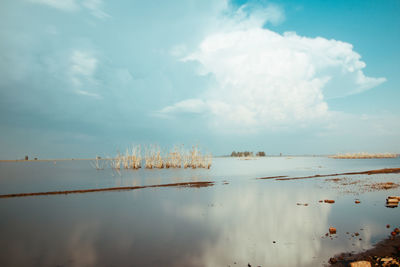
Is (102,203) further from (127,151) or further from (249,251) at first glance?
(127,151)

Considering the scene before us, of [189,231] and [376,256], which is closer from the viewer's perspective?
[376,256]

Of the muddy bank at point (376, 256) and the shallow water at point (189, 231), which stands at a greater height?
the muddy bank at point (376, 256)

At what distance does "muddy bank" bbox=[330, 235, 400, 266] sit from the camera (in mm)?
5340

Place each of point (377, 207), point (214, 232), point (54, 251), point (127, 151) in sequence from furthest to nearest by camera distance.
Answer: point (127, 151) → point (377, 207) → point (214, 232) → point (54, 251)

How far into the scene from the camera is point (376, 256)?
571 cm

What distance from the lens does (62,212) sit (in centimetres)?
1189

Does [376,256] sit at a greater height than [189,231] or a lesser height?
greater

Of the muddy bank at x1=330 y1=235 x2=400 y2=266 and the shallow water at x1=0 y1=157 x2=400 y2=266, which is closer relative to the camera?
the muddy bank at x1=330 y1=235 x2=400 y2=266

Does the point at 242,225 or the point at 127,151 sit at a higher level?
the point at 127,151

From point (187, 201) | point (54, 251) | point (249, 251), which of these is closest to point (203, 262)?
point (249, 251)

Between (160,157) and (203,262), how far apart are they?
3708 cm

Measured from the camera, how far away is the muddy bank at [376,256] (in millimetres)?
5340

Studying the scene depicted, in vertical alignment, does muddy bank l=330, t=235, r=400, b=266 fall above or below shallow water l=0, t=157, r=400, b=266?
above

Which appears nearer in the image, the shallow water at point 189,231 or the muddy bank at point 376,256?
the muddy bank at point 376,256
